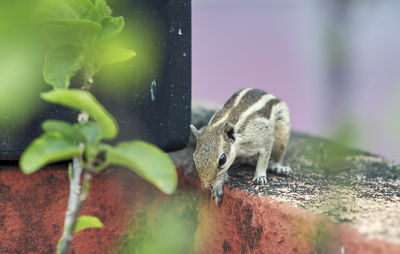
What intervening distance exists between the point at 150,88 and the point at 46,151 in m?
0.79

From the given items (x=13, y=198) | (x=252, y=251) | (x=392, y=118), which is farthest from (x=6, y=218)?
(x=392, y=118)

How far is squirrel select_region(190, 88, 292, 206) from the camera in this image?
164 centimetres

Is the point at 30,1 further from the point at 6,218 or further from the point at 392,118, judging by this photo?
the point at 6,218

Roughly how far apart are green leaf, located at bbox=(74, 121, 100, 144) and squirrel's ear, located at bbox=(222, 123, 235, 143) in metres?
0.93

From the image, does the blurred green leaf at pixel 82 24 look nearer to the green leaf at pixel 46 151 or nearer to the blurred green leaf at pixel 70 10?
the blurred green leaf at pixel 70 10

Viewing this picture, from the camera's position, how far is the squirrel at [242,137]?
1.64m

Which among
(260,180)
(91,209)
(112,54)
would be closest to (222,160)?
(260,180)

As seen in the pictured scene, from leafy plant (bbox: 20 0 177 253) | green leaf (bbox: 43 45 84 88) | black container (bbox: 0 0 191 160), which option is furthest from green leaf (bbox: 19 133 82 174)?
black container (bbox: 0 0 191 160)

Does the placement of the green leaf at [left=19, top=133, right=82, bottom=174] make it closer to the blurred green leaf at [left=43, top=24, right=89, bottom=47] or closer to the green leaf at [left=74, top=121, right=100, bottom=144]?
the green leaf at [left=74, top=121, right=100, bottom=144]

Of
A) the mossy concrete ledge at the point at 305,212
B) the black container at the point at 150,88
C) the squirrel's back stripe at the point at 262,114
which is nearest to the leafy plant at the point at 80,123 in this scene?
the mossy concrete ledge at the point at 305,212

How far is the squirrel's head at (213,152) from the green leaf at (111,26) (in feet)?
2.63

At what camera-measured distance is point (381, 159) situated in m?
2.26

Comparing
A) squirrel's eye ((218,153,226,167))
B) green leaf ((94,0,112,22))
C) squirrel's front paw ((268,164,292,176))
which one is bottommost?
squirrel's front paw ((268,164,292,176))

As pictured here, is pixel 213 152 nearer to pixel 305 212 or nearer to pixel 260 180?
pixel 260 180
